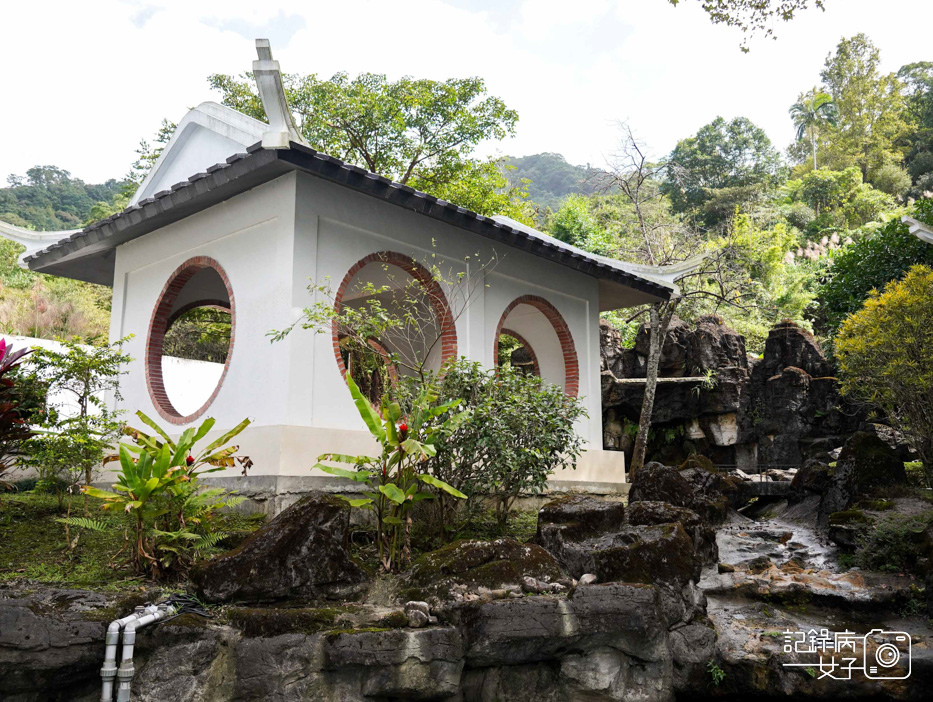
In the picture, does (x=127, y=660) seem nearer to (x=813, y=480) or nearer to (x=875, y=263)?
(x=813, y=480)

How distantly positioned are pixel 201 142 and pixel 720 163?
34.3 m

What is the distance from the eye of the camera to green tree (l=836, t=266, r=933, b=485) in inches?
377

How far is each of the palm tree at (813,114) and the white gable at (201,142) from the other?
3873cm

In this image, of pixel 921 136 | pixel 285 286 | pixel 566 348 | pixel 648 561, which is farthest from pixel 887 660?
pixel 921 136

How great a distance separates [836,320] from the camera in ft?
50.8

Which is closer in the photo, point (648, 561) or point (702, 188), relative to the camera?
point (648, 561)

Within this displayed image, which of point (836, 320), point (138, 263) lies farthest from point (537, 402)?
point (836, 320)

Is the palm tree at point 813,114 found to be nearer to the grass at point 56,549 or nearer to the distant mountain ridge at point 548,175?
the distant mountain ridge at point 548,175

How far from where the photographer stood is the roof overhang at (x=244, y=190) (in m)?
7.21

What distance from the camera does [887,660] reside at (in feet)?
18.7

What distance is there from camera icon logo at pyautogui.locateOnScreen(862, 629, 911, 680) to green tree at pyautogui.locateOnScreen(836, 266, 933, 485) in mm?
4586

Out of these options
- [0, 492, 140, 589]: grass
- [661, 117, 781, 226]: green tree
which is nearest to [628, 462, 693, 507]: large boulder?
[0, 492, 140, 589]: grass

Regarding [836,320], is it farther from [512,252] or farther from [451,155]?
[451,155]

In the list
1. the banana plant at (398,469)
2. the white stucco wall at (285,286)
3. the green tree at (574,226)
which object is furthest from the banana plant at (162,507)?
the green tree at (574,226)
